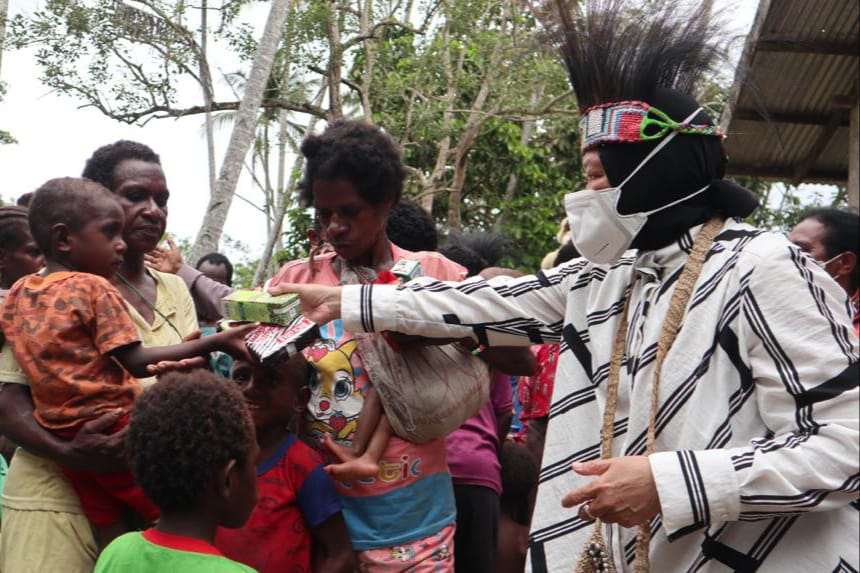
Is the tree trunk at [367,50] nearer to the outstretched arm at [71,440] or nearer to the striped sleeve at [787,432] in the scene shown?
the outstretched arm at [71,440]

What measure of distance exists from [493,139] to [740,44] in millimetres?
13386

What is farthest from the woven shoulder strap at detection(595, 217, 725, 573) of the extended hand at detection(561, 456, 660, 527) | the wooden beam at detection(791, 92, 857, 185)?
the wooden beam at detection(791, 92, 857, 185)

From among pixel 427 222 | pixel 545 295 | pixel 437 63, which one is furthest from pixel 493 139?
pixel 545 295

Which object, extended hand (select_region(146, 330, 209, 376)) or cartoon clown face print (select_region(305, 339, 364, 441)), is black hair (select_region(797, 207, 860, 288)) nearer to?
cartoon clown face print (select_region(305, 339, 364, 441))

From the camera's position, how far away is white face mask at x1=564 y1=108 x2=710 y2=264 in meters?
2.78

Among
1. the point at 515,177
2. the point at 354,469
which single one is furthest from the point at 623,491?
the point at 515,177

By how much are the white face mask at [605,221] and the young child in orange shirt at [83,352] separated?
1134 mm

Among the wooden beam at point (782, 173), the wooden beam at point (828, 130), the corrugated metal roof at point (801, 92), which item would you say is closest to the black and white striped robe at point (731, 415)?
the corrugated metal roof at point (801, 92)

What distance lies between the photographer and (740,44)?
2.95 metres

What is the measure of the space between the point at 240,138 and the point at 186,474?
7.31m

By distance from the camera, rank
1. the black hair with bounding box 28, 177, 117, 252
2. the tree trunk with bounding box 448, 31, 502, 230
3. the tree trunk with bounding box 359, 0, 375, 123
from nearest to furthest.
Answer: the black hair with bounding box 28, 177, 117, 252 → the tree trunk with bounding box 359, 0, 375, 123 → the tree trunk with bounding box 448, 31, 502, 230

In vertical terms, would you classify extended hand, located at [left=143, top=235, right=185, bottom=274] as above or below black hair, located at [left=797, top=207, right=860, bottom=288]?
above

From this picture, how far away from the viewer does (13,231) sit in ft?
15.9

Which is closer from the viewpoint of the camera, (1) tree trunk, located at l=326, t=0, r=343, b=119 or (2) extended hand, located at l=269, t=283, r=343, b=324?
(2) extended hand, located at l=269, t=283, r=343, b=324
